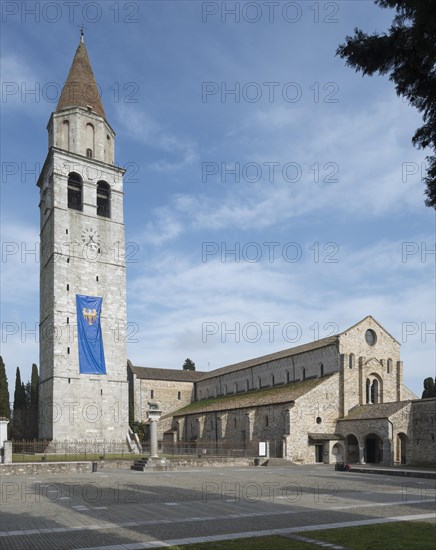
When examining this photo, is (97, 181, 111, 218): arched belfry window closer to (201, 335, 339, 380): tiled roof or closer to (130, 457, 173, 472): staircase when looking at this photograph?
(201, 335, 339, 380): tiled roof

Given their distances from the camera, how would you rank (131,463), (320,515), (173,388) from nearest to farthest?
(320,515), (131,463), (173,388)

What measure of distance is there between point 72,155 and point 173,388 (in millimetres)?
33497

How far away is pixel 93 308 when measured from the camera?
161 feet

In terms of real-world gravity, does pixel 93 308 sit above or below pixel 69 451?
above

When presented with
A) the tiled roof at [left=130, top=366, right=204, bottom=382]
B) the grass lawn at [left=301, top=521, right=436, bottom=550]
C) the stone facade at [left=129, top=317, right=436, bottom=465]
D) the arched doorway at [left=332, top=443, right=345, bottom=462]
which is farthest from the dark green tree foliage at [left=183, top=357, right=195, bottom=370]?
the grass lawn at [left=301, top=521, right=436, bottom=550]

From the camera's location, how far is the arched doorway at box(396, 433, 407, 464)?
39.5 m

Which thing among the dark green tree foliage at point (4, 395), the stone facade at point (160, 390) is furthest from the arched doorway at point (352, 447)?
the dark green tree foliage at point (4, 395)

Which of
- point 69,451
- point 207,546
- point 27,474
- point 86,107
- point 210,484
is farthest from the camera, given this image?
point 86,107

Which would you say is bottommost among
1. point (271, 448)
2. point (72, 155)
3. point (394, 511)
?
point (271, 448)

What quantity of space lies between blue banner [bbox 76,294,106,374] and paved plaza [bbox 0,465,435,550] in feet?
69.4

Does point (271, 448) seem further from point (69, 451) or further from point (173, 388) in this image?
point (173, 388)

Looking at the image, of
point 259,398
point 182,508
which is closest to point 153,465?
point 182,508

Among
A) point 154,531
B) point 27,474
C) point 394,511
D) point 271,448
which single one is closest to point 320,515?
point 394,511

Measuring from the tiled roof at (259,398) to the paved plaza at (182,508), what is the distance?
19740 mm
